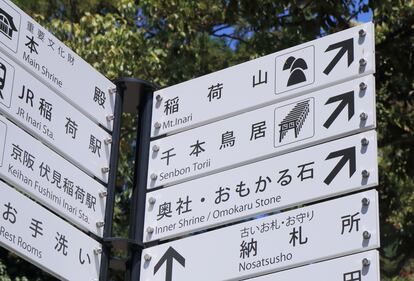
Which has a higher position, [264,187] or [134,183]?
[134,183]

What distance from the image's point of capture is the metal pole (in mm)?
4574

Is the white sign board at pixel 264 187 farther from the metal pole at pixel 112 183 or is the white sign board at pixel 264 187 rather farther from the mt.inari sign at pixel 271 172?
the metal pole at pixel 112 183

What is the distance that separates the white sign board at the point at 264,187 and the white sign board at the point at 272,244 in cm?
5

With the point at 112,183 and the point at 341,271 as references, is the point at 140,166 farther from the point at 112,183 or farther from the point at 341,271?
the point at 341,271

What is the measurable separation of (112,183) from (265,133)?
773 mm

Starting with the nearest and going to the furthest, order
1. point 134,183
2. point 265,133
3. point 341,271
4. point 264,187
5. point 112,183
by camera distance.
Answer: point 341,271 < point 264,187 < point 265,133 < point 112,183 < point 134,183

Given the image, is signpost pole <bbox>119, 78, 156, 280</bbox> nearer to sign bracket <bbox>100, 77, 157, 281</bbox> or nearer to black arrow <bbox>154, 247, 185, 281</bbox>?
sign bracket <bbox>100, 77, 157, 281</bbox>

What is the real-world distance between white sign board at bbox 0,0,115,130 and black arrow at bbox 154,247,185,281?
2.38ft

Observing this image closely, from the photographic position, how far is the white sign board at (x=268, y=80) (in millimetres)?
4594

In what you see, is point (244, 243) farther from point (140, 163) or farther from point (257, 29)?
point (257, 29)

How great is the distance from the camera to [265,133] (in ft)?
15.3

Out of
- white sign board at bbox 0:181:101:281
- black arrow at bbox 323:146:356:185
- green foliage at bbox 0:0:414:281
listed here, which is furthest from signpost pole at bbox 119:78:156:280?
green foliage at bbox 0:0:414:281

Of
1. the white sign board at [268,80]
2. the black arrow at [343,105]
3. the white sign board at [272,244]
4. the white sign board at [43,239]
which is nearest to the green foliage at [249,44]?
the white sign board at [268,80]

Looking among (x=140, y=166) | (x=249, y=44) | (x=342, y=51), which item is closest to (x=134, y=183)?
(x=140, y=166)
